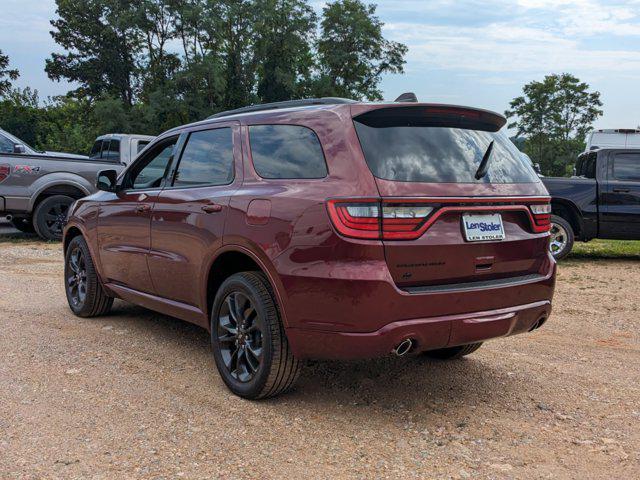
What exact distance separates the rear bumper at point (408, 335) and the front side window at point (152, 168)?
2062 mm

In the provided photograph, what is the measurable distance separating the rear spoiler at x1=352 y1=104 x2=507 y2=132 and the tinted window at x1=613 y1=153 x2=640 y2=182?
23.8 ft

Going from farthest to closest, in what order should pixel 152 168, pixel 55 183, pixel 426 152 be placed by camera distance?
pixel 55 183 < pixel 152 168 < pixel 426 152

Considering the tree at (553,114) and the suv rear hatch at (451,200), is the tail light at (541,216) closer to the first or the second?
the suv rear hatch at (451,200)

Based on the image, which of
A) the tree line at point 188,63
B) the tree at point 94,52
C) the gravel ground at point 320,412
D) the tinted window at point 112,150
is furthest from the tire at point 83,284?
the tree at point 94,52

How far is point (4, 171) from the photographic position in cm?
1070

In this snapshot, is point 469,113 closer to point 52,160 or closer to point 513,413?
point 513,413

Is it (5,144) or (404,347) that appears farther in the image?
(5,144)

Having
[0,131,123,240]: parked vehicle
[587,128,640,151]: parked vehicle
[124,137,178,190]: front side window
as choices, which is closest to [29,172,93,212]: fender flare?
[0,131,123,240]: parked vehicle

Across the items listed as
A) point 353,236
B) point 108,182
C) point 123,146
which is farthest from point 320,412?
point 123,146

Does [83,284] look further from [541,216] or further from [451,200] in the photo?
[541,216]

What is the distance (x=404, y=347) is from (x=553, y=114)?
158ft

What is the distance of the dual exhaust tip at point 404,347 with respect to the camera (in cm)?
325

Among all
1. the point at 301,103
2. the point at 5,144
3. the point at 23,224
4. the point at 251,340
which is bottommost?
the point at 251,340

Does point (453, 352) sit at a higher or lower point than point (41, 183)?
lower
